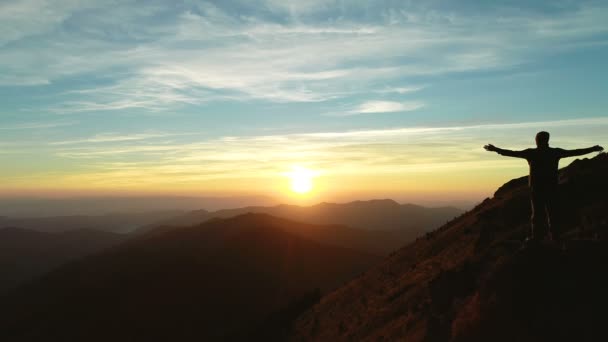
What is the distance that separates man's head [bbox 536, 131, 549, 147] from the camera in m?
9.44

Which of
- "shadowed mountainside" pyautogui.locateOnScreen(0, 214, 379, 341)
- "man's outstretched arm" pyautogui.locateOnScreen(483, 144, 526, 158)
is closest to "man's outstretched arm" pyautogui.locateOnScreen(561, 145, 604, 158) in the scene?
"man's outstretched arm" pyautogui.locateOnScreen(483, 144, 526, 158)

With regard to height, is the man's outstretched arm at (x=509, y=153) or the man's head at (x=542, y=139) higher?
the man's head at (x=542, y=139)

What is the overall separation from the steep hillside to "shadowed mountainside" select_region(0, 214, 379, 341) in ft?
82.0

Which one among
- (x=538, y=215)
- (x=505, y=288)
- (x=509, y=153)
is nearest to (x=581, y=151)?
(x=509, y=153)

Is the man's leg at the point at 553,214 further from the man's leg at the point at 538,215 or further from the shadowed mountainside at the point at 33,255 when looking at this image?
the shadowed mountainside at the point at 33,255

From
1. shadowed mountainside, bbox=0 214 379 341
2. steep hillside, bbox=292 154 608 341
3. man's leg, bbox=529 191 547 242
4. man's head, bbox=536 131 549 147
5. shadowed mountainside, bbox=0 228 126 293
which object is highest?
man's head, bbox=536 131 549 147

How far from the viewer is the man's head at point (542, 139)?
944 cm

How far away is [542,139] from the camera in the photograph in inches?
372

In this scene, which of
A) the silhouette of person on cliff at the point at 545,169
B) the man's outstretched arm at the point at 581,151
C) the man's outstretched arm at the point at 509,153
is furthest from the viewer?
the man's outstretched arm at the point at 509,153

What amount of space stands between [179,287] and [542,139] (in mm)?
65426

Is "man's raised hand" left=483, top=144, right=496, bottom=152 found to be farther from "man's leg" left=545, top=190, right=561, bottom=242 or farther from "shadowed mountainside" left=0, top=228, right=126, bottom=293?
"shadowed mountainside" left=0, top=228, right=126, bottom=293

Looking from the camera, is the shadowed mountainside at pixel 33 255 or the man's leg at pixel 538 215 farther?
the shadowed mountainside at pixel 33 255

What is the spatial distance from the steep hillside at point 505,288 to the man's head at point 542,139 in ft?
6.99

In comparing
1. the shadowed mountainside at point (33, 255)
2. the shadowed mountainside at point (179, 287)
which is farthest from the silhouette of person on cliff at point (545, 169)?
the shadowed mountainside at point (33, 255)
